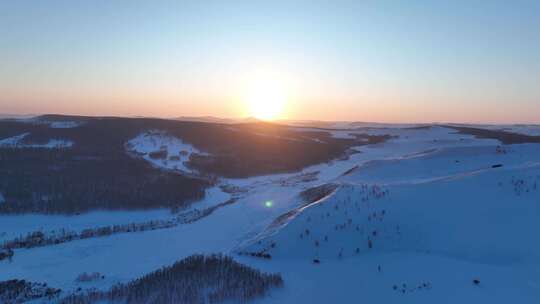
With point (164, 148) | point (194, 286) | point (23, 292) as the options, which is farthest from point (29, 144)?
point (194, 286)

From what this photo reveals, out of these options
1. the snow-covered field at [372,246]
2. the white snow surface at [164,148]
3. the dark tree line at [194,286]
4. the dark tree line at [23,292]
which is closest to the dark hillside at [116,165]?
the white snow surface at [164,148]

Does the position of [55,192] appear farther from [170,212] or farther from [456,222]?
[456,222]

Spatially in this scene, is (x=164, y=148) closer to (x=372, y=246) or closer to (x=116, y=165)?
(x=116, y=165)

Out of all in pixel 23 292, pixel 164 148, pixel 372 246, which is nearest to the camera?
pixel 23 292

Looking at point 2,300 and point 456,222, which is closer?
point 2,300

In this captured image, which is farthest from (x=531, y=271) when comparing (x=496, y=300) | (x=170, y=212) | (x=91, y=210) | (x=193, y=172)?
(x=193, y=172)

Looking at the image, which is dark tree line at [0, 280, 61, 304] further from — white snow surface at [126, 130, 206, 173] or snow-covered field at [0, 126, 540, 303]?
white snow surface at [126, 130, 206, 173]
